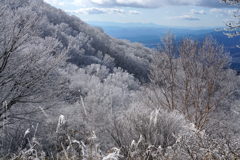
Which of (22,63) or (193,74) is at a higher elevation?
→ (22,63)

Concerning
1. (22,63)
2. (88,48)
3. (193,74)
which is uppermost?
(22,63)

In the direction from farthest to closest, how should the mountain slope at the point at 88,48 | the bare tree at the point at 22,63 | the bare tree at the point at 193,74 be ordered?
the mountain slope at the point at 88,48, the bare tree at the point at 193,74, the bare tree at the point at 22,63

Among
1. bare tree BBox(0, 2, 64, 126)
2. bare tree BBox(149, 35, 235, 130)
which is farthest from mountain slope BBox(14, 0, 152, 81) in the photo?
bare tree BBox(0, 2, 64, 126)

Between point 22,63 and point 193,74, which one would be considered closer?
point 22,63

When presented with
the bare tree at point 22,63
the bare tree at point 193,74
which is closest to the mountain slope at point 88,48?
the bare tree at point 193,74

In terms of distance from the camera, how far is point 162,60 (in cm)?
1134

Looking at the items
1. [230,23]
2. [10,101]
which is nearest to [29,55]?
[10,101]

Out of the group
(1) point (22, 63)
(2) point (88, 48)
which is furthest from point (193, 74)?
(2) point (88, 48)

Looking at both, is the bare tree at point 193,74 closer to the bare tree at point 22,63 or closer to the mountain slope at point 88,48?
the bare tree at point 22,63

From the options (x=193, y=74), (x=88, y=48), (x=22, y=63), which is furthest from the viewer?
(x=88, y=48)

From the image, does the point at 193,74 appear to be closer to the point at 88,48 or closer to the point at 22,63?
the point at 22,63

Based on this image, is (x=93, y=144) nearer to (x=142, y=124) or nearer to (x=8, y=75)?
(x=142, y=124)

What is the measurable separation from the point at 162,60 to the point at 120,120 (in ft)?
10.0

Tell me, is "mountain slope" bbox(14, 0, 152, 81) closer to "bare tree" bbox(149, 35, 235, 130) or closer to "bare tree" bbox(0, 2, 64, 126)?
"bare tree" bbox(149, 35, 235, 130)
